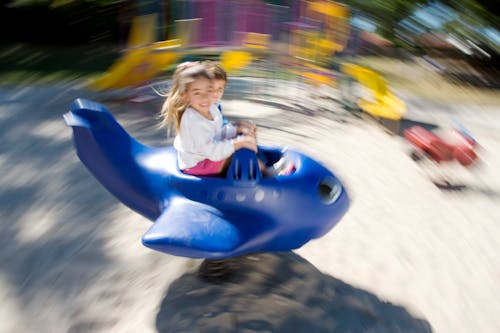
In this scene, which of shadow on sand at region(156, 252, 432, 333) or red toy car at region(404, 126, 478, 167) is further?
red toy car at region(404, 126, 478, 167)

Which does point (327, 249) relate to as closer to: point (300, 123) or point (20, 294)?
point (20, 294)

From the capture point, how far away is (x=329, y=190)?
246cm

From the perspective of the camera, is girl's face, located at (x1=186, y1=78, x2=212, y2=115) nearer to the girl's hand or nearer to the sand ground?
the girl's hand

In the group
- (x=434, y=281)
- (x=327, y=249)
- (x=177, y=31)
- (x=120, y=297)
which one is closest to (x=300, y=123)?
(x=177, y=31)

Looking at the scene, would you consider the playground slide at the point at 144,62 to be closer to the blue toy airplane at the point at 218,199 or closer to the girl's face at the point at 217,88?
the blue toy airplane at the point at 218,199

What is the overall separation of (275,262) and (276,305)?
33 centimetres

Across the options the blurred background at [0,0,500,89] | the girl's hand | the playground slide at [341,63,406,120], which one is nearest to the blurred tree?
the blurred background at [0,0,500,89]

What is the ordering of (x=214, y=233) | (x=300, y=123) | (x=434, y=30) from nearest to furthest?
(x=214, y=233) < (x=300, y=123) < (x=434, y=30)

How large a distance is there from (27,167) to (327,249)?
77.7 inches

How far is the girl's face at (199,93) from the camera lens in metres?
2.36

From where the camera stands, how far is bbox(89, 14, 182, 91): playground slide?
5.07 metres

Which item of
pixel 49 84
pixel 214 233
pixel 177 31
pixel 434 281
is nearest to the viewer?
pixel 214 233

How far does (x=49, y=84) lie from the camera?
5.57 meters

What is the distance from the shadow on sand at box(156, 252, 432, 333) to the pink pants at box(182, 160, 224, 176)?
501 millimetres
